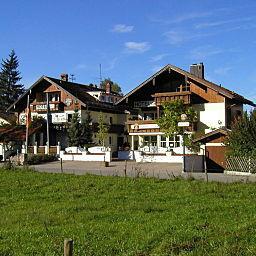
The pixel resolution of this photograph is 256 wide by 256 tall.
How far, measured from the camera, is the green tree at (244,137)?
95.2ft

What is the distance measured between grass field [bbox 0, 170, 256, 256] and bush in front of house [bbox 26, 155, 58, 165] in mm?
19757

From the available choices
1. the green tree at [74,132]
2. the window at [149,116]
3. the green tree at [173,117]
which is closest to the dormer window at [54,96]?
the green tree at [74,132]

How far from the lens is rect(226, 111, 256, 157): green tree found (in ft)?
95.2

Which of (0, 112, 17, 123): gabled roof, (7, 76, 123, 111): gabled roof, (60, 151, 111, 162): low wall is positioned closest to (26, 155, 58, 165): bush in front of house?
(60, 151, 111, 162): low wall

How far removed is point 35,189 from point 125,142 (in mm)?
39277

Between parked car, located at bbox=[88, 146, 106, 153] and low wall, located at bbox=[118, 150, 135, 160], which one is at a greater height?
parked car, located at bbox=[88, 146, 106, 153]

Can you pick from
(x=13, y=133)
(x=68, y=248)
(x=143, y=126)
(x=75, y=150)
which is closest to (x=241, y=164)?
(x=75, y=150)

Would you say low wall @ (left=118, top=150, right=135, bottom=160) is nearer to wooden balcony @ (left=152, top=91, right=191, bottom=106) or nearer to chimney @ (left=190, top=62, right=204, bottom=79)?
wooden balcony @ (left=152, top=91, right=191, bottom=106)

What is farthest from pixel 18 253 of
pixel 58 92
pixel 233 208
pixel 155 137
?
pixel 58 92

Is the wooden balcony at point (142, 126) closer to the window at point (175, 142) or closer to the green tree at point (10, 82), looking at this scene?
the window at point (175, 142)

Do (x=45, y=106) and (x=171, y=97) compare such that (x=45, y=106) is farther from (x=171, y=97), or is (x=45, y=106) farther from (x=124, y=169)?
(x=124, y=169)

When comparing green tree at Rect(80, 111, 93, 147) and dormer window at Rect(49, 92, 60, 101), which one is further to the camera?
dormer window at Rect(49, 92, 60, 101)

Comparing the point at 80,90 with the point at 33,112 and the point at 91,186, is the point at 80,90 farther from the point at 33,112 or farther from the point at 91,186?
the point at 91,186

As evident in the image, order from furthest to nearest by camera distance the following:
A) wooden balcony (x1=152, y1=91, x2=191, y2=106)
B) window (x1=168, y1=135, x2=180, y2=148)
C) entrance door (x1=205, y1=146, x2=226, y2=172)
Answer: window (x1=168, y1=135, x2=180, y2=148) → wooden balcony (x1=152, y1=91, x2=191, y2=106) → entrance door (x1=205, y1=146, x2=226, y2=172)
